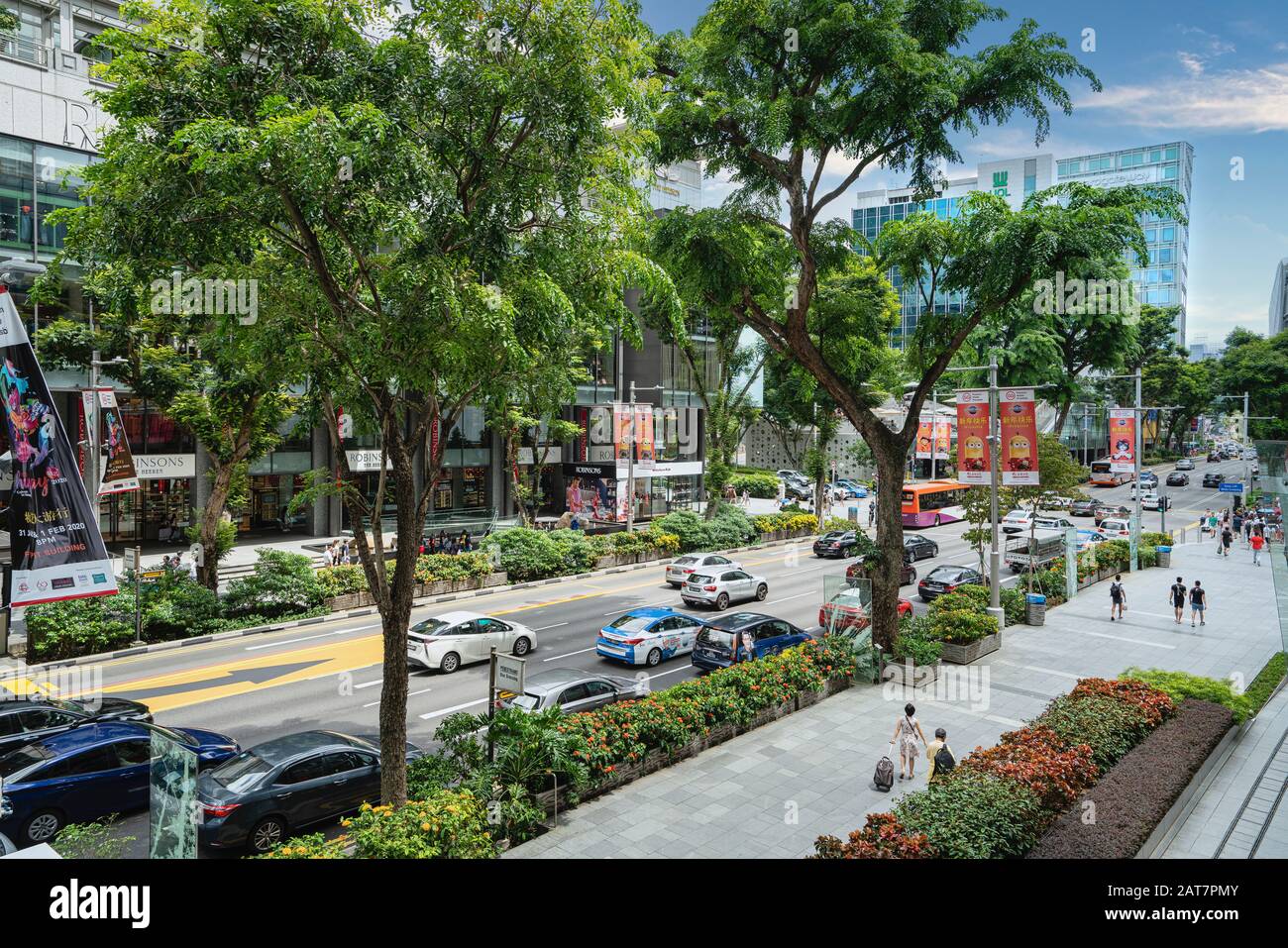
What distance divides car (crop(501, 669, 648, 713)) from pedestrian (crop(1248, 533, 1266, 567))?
120 feet

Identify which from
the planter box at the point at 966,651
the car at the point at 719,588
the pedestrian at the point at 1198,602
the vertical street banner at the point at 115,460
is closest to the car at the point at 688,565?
the car at the point at 719,588

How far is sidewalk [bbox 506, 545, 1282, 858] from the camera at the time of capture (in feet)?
36.2

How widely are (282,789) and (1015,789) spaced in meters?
9.76

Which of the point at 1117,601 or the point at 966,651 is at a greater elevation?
the point at 1117,601

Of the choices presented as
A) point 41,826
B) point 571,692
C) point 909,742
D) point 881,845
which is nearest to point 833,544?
point 571,692

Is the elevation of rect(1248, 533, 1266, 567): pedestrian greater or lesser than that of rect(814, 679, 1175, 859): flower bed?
lesser

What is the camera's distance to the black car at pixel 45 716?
12477 mm

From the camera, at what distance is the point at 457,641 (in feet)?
65.7

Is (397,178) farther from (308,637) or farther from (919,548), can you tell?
(919,548)

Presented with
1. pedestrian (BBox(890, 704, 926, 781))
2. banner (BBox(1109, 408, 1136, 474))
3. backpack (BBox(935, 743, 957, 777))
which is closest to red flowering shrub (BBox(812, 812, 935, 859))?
backpack (BBox(935, 743, 957, 777))

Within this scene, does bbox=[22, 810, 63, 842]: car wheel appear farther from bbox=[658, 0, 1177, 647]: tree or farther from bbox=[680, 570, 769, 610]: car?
bbox=[680, 570, 769, 610]: car

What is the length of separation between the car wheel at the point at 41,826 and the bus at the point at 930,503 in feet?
142

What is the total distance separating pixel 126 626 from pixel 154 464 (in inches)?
634

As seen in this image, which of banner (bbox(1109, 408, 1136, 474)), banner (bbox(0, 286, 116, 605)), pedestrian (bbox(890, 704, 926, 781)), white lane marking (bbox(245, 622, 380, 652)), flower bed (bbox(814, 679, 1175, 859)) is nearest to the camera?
banner (bbox(0, 286, 116, 605))
